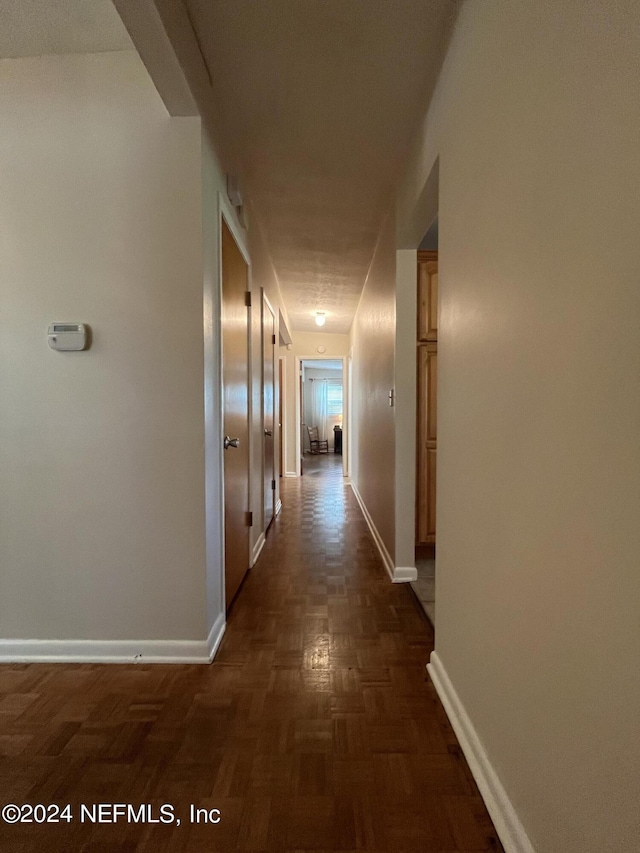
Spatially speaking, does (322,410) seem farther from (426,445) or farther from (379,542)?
(426,445)

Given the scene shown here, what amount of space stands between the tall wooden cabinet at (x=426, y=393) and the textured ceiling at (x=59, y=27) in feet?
6.32

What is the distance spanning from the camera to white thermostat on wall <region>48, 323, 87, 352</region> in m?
1.82

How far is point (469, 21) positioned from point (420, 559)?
2816mm

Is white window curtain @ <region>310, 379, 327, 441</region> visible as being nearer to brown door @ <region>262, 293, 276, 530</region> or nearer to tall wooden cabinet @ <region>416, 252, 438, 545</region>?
brown door @ <region>262, 293, 276, 530</region>

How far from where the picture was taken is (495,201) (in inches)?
46.0

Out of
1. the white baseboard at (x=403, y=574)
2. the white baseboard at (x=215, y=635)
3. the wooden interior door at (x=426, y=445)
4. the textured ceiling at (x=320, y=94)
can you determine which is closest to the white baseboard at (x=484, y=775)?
the white baseboard at (x=215, y=635)

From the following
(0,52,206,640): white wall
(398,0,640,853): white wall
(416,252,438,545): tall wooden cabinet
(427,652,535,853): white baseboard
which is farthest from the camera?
(416,252,438,545): tall wooden cabinet

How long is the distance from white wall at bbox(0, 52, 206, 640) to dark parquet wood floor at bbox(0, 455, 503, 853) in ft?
0.93

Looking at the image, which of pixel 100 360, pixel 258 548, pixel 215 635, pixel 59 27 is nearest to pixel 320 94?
pixel 59 27

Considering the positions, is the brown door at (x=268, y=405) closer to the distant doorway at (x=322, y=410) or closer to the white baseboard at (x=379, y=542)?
the white baseboard at (x=379, y=542)

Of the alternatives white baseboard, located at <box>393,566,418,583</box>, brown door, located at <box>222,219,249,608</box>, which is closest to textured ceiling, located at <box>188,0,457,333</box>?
brown door, located at <box>222,219,249,608</box>

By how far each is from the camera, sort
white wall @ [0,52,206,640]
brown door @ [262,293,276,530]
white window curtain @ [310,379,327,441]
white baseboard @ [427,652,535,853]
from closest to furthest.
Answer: white baseboard @ [427,652,535,853] < white wall @ [0,52,206,640] < brown door @ [262,293,276,530] < white window curtain @ [310,379,327,441]

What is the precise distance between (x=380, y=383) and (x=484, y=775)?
8.23 ft

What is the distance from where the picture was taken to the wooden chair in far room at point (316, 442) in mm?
10891
